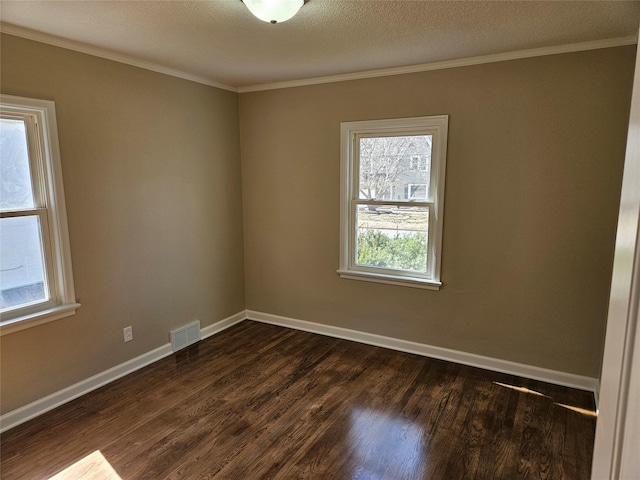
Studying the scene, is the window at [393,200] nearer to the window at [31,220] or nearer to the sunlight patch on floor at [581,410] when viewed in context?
the sunlight patch on floor at [581,410]

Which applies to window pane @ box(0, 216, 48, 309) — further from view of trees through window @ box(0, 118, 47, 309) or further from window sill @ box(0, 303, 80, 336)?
window sill @ box(0, 303, 80, 336)

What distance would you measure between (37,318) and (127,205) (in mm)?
1016

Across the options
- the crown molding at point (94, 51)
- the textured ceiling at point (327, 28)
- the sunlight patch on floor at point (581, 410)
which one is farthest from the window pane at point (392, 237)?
the crown molding at point (94, 51)

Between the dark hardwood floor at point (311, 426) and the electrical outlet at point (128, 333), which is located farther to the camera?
the electrical outlet at point (128, 333)

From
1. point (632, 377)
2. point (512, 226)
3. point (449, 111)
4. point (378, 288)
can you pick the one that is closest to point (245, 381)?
point (378, 288)

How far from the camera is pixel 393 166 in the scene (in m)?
3.56

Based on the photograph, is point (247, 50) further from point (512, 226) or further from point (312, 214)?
point (512, 226)

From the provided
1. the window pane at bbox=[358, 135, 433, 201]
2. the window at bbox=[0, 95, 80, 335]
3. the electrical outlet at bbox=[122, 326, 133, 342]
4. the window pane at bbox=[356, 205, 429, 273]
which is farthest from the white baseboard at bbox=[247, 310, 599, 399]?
the window at bbox=[0, 95, 80, 335]

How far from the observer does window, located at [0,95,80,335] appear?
2504 millimetres

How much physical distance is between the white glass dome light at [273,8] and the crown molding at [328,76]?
1493mm

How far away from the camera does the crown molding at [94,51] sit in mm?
2414

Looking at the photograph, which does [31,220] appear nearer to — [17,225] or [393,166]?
[17,225]

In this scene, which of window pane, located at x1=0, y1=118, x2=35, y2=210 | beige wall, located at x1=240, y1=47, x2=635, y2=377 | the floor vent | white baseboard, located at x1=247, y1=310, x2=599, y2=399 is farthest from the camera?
the floor vent

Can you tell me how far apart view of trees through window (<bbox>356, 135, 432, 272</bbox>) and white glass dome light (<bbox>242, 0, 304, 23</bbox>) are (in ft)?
5.63
